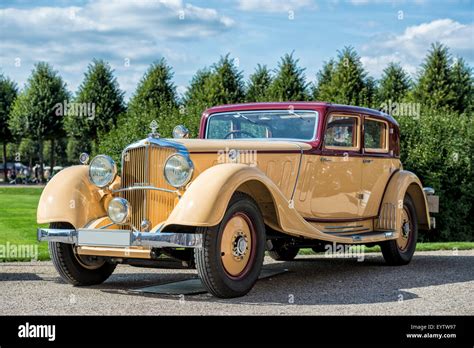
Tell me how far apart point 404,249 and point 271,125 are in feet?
9.38

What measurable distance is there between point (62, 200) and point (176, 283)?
1.61 meters

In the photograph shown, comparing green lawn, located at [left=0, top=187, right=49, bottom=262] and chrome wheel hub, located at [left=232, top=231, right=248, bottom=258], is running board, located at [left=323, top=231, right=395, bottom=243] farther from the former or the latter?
green lawn, located at [left=0, top=187, right=49, bottom=262]

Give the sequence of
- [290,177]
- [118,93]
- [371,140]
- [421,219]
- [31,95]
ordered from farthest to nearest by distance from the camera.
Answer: [31,95] → [118,93] → [421,219] → [371,140] → [290,177]

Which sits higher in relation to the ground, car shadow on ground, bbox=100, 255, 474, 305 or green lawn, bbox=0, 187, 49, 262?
car shadow on ground, bbox=100, 255, 474, 305

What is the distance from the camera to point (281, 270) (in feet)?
28.9

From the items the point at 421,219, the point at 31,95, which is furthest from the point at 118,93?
the point at 421,219

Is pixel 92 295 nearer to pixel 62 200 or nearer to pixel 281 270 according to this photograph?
pixel 62 200

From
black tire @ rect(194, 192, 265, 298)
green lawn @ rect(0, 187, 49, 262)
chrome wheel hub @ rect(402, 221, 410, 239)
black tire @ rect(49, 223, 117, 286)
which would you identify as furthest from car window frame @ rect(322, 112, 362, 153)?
green lawn @ rect(0, 187, 49, 262)

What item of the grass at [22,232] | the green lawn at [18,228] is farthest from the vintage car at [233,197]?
the green lawn at [18,228]

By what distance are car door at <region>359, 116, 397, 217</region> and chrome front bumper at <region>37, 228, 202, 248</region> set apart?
3536mm

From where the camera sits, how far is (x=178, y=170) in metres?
6.62

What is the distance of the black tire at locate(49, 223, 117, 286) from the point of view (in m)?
7.25

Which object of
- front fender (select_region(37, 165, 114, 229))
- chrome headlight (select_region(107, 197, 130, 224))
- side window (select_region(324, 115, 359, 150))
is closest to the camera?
chrome headlight (select_region(107, 197, 130, 224))

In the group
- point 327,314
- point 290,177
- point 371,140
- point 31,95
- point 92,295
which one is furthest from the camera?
point 31,95
